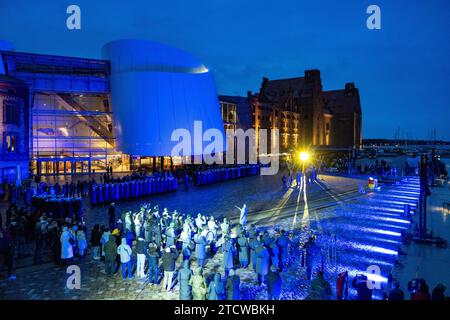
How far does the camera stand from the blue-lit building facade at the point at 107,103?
35.4 m

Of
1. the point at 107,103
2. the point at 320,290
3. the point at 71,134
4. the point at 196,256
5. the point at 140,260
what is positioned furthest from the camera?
the point at 107,103

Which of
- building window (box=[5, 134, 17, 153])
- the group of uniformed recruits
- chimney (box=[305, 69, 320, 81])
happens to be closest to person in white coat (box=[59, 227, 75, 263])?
the group of uniformed recruits

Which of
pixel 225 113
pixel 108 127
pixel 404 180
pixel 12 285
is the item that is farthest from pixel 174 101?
pixel 12 285

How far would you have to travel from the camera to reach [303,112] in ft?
240

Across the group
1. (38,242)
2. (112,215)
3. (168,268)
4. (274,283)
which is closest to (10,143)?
(112,215)

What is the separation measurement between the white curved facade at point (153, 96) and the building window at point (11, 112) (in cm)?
1042

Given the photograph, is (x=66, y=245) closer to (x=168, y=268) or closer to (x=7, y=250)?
(x=7, y=250)

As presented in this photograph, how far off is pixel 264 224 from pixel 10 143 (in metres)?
22.3

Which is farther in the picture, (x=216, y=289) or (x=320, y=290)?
(x=216, y=289)

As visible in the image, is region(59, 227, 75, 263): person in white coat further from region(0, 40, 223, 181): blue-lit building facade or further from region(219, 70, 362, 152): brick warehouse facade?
region(219, 70, 362, 152): brick warehouse facade

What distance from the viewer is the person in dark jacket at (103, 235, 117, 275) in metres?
10.1

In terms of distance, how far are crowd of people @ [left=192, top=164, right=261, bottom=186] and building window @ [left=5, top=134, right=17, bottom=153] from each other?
48.2 ft

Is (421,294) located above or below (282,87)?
below

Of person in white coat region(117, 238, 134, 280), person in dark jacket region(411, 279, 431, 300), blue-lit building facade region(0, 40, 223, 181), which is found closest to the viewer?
person in dark jacket region(411, 279, 431, 300)
